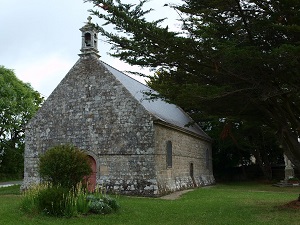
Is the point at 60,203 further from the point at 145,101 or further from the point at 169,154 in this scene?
the point at 145,101

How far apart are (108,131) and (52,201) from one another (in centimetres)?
866

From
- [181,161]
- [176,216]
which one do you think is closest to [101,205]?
[176,216]

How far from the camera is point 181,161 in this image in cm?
2189

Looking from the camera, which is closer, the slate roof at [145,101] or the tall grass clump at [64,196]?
the tall grass clump at [64,196]

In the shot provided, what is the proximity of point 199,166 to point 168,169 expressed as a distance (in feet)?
23.4

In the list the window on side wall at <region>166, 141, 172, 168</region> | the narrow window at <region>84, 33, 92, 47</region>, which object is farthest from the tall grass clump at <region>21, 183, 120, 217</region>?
the narrow window at <region>84, 33, 92, 47</region>

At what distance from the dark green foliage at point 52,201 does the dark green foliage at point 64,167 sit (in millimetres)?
2249

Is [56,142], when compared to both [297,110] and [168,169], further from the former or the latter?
[297,110]

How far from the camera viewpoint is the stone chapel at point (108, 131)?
17766mm

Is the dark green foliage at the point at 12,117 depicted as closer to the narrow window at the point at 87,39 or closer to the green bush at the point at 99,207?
the narrow window at the point at 87,39

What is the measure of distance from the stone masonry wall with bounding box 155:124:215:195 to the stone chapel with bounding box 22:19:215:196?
5cm

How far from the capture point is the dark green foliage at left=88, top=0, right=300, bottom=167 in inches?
339

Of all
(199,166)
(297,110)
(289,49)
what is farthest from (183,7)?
(199,166)

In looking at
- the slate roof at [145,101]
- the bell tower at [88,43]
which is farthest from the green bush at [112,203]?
the bell tower at [88,43]
